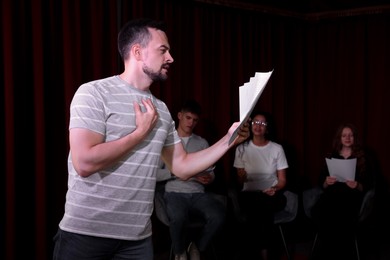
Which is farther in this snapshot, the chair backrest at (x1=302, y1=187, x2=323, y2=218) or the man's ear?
the chair backrest at (x1=302, y1=187, x2=323, y2=218)

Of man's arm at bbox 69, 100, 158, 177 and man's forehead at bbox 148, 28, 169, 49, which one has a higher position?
man's forehead at bbox 148, 28, 169, 49

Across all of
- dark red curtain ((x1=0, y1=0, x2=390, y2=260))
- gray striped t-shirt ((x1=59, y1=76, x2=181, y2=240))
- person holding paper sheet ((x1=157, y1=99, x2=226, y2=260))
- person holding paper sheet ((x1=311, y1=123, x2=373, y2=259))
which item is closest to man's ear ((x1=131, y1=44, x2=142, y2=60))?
gray striped t-shirt ((x1=59, y1=76, x2=181, y2=240))

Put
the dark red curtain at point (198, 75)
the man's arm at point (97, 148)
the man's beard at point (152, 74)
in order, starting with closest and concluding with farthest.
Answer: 1. the man's arm at point (97, 148)
2. the man's beard at point (152, 74)
3. the dark red curtain at point (198, 75)

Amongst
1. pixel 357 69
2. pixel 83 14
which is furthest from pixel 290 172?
pixel 83 14

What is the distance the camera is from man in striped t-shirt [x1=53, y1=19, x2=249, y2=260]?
5.51 feet

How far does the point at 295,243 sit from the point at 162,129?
3485 mm

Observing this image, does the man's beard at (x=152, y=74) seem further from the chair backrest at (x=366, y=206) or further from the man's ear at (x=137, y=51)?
the chair backrest at (x=366, y=206)

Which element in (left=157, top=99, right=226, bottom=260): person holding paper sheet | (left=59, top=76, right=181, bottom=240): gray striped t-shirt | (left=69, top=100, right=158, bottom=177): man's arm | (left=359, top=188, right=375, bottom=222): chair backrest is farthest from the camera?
(left=359, top=188, right=375, bottom=222): chair backrest

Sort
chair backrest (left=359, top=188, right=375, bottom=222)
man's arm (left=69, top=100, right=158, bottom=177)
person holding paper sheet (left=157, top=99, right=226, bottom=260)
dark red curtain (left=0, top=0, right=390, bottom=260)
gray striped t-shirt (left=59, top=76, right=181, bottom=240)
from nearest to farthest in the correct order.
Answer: man's arm (left=69, top=100, right=158, bottom=177)
gray striped t-shirt (left=59, top=76, right=181, bottom=240)
dark red curtain (left=0, top=0, right=390, bottom=260)
person holding paper sheet (left=157, top=99, right=226, bottom=260)
chair backrest (left=359, top=188, right=375, bottom=222)

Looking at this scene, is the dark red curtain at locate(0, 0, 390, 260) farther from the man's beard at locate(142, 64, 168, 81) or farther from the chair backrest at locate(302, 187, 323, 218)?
the man's beard at locate(142, 64, 168, 81)

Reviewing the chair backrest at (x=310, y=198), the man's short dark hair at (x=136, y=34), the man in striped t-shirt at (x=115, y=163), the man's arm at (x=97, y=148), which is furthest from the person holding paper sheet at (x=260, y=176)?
the man's arm at (x=97, y=148)

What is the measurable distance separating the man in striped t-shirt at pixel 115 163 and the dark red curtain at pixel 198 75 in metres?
1.86

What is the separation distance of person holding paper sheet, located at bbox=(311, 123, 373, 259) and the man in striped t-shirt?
2.60 meters

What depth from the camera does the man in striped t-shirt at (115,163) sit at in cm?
168
